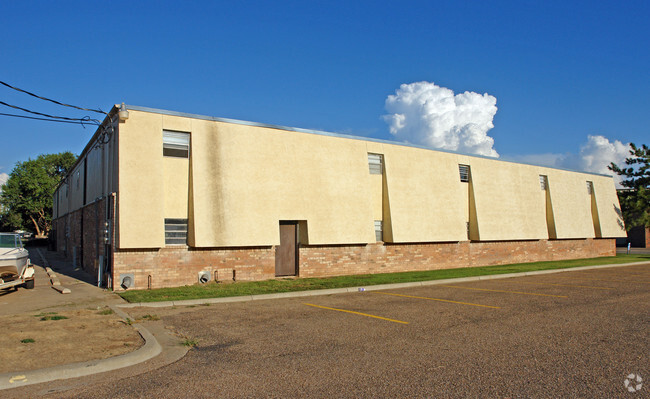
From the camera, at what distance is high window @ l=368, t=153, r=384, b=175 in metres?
20.7

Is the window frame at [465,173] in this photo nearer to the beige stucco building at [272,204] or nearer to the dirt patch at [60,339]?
the beige stucco building at [272,204]

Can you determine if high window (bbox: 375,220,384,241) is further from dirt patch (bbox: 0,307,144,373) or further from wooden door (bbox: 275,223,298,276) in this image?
dirt patch (bbox: 0,307,144,373)

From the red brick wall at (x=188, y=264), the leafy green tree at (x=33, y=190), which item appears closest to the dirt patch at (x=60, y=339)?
the red brick wall at (x=188, y=264)

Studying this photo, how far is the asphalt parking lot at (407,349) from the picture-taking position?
17.4ft

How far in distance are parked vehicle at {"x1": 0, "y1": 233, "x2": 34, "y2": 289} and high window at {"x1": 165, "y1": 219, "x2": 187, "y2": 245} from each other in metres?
4.27

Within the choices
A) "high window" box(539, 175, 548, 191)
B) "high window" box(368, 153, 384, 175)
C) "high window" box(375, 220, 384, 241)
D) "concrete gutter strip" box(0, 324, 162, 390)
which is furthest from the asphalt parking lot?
"high window" box(539, 175, 548, 191)

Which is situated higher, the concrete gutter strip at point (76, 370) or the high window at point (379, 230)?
the high window at point (379, 230)

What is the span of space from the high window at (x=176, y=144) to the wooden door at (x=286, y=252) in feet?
15.2

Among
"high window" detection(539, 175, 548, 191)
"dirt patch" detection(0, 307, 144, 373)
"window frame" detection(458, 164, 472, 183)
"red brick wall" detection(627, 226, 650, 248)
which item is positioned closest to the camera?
"dirt patch" detection(0, 307, 144, 373)

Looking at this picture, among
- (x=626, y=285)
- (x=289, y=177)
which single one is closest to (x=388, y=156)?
(x=289, y=177)

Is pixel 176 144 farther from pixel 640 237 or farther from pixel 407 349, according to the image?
pixel 640 237

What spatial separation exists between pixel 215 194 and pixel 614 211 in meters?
30.5

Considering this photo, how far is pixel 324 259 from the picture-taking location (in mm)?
18844

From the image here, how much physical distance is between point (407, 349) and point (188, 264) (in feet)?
34.1
